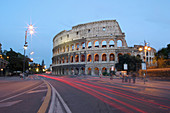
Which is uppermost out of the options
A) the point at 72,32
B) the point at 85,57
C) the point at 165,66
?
the point at 72,32

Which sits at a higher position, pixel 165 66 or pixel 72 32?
pixel 72 32

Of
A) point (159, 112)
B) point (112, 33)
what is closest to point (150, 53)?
point (112, 33)

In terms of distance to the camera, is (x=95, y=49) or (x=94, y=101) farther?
A: (x=95, y=49)

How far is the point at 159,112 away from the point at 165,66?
25500mm

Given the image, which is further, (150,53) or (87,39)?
(150,53)

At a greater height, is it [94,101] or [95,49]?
[95,49]

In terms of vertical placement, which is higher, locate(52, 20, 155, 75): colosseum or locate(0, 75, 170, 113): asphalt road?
locate(52, 20, 155, 75): colosseum

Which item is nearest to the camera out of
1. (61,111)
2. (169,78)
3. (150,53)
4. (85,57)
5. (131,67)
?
(61,111)

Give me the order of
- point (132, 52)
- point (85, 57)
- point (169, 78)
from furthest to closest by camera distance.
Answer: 1. point (85, 57)
2. point (132, 52)
3. point (169, 78)

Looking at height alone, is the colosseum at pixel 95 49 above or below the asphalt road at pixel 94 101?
above

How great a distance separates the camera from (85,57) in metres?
53.5

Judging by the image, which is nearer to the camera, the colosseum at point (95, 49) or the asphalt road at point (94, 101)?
the asphalt road at point (94, 101)

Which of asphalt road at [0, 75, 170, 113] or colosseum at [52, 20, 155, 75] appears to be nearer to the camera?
asphalt road at [0, 75, 170, 113]

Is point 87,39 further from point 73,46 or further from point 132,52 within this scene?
point 132,52
